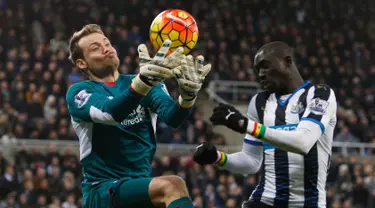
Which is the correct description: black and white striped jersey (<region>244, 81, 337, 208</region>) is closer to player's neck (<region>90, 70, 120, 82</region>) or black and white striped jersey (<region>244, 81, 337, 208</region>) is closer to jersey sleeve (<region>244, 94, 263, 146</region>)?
jersey sleeve (<region>244, 94, 263, 146</region>)

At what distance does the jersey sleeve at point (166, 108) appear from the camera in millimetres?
5562

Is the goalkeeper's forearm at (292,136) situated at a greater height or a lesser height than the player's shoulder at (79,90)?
lesser

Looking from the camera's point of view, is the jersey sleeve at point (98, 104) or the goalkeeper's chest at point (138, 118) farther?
the goalkeeper's chest at point (138, 118)

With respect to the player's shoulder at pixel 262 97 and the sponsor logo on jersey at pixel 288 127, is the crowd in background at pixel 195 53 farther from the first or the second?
the sponsor logo on jersey at pixel 288 127

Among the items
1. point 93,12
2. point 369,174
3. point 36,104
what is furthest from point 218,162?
point 93,12

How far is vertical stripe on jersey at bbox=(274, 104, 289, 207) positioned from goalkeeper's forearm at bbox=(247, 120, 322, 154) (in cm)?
38

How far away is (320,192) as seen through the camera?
20.1 feet

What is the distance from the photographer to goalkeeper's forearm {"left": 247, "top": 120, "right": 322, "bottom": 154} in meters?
5.65

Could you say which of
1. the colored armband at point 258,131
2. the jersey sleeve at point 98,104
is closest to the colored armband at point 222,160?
the colored armband at point 258,131

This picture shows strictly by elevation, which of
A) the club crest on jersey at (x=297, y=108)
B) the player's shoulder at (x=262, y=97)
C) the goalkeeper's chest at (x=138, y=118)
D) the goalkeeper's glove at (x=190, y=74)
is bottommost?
the goalkeeper's chest at (x=138, y=118)

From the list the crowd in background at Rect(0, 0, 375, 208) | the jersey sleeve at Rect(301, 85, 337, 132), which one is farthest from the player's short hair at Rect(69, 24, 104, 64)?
the crowd in background at Rect(0, 0, 375, 208)

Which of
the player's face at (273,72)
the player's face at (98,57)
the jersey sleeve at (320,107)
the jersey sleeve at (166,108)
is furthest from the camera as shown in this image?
the player's face at (273,72)

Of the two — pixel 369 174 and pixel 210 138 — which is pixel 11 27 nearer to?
pixel 210 138

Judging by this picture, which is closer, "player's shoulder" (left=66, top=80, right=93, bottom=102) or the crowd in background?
"player's shoulder" (left=66, top=80, right=93, bottom=102)
